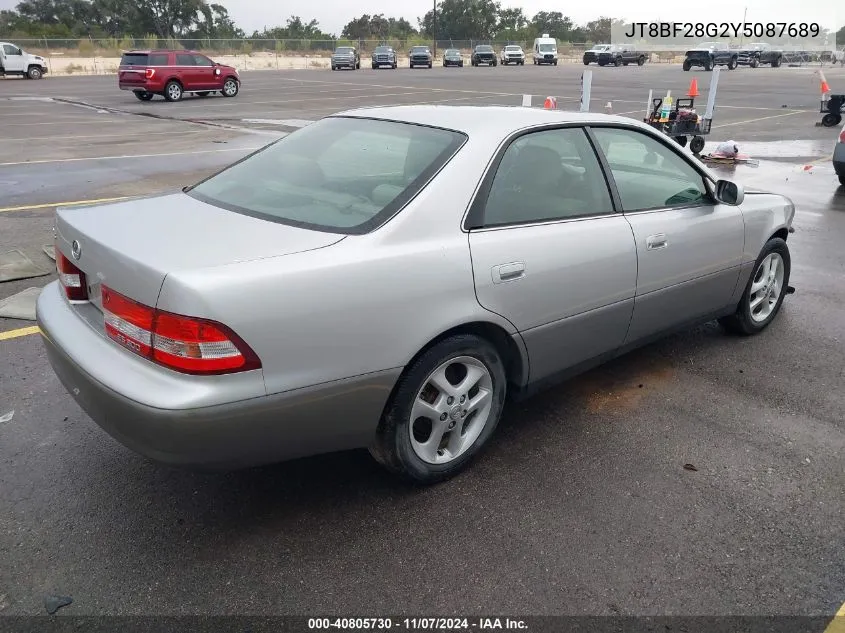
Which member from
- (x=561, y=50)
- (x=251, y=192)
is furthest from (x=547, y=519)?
(x=561, y=50)

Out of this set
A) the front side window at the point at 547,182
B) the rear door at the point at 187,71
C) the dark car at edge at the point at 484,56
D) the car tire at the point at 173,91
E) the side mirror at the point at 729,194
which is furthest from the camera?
the dark car at edge at the point at 484,56

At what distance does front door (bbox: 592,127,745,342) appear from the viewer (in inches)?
141

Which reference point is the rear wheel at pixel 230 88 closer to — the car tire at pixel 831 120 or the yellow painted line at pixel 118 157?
the yellow painted line at pixel 118 157

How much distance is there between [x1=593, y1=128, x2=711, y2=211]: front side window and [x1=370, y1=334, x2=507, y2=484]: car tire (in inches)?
47.7

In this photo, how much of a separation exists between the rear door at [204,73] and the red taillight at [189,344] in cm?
2526

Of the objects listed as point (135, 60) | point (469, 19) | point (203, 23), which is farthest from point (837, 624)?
point (469, 19)

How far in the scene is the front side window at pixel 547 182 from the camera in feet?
9.96

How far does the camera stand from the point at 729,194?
3.97 metres

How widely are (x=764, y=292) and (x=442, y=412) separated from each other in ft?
9.36

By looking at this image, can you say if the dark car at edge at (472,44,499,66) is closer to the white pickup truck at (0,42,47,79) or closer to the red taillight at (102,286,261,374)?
the white pickup truck at (0,42,47,79)

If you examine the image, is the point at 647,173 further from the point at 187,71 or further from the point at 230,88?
the point at 230,88

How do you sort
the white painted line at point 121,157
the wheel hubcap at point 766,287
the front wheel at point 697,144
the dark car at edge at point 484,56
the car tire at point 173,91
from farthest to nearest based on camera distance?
the dark car at edge at point 484,56, the car tire at point 173,91, the front wheel at point 697,144, the white painted line at point 121,157, the wheel hubcap at point 766,287

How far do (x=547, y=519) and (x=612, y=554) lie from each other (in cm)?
29

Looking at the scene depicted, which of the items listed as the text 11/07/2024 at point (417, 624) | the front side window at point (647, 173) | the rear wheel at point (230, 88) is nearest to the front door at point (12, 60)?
the rear wheel at point (230, 88)
